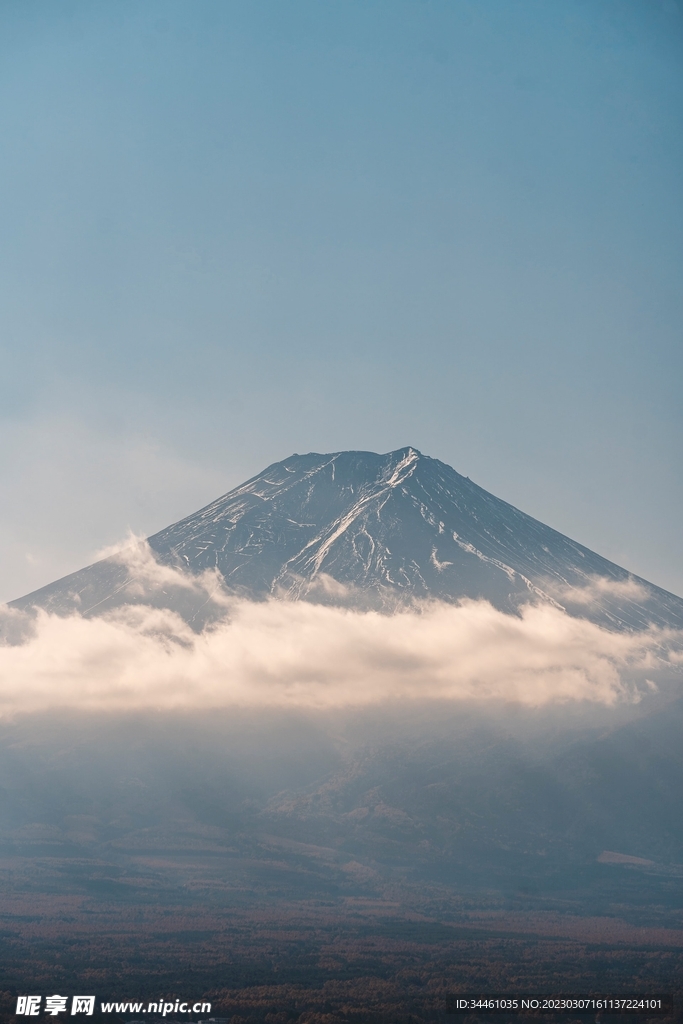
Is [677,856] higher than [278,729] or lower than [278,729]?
lower

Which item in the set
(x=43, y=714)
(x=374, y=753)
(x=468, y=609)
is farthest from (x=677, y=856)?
(x=43, y=714)

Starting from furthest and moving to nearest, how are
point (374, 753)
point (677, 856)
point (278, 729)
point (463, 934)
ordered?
point (278, 729), point (374, 753), point (677, 856), point (463, 934)

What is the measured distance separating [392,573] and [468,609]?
17.7m

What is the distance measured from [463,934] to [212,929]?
25.2m

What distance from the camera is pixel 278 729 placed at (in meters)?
168

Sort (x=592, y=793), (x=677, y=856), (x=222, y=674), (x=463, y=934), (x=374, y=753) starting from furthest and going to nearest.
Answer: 1. (x=222, y=674)
2. (x=374, y=753)
3. (x=592, y=793)
4. (x=677, y=856)
5. (x=463, y=934)

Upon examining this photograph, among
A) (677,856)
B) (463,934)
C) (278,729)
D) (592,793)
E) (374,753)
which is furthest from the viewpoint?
(278,729)

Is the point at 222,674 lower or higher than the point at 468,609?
lower

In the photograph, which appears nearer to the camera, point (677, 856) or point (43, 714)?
point (677, 856)

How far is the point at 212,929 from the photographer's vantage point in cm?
9394

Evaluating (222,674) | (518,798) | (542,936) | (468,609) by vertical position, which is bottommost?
(542,936)

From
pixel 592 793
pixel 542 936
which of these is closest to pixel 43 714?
pixel 592 793

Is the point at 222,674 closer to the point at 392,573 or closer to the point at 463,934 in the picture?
the point at 392,573

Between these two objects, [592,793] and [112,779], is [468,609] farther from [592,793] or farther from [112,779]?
[112,779]
